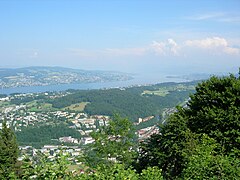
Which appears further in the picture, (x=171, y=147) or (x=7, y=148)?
(x=7, y=148)

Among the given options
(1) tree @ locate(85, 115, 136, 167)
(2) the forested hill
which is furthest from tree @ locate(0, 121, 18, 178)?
(2) the forested hill

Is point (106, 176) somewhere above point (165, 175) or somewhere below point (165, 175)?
above

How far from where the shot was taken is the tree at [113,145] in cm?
1491

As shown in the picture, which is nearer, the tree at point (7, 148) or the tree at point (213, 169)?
the tree at point (213, 169)

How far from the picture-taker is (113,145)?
15039 mm

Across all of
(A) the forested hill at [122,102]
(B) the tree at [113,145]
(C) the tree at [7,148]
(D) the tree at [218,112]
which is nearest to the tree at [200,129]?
(D) the tree at [218,112]

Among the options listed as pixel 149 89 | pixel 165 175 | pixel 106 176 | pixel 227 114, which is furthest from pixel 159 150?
pixel 149 89

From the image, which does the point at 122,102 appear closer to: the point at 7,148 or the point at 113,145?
the point at 7,148

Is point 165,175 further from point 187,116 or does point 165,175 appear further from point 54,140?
point 54,140

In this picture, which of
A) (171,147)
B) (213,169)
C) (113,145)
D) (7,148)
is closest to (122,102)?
(7,148)

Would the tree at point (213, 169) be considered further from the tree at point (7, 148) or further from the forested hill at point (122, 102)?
the forested hill at point (122, 102)

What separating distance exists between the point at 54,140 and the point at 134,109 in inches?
1199

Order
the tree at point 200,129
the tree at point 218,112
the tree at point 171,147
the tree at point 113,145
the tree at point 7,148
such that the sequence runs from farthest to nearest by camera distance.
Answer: the tree at point 7,148, the tree at point 113,145, the tree at point 218,112, the tree at point 200,129, the tree at point 171,147

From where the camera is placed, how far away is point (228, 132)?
43.1ft
